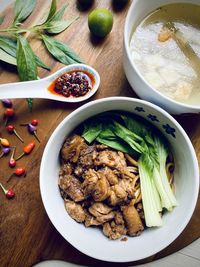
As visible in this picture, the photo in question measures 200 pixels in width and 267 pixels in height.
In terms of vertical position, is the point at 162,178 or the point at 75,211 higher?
the point at 162,178

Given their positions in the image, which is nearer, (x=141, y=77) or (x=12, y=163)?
(x=141, y=77)

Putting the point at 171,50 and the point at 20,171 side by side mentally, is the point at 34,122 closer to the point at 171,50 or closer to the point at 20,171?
the point at 20,171

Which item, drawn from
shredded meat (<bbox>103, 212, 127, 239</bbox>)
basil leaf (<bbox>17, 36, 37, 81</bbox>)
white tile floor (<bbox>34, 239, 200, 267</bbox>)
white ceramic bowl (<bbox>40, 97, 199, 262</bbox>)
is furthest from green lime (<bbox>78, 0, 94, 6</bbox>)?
white tile floor (<bbox>34, 239, 200, 267</bbox>)

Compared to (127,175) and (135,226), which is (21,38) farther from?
(135,226)

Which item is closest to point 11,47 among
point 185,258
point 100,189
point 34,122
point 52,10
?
point 52,10

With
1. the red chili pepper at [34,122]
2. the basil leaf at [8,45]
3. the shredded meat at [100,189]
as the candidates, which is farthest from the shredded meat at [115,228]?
the basil leaf at [8,45]

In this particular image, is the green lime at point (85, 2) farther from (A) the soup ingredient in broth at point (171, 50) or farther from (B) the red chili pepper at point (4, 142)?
(B) the red chili pepper at point (4, 142)
